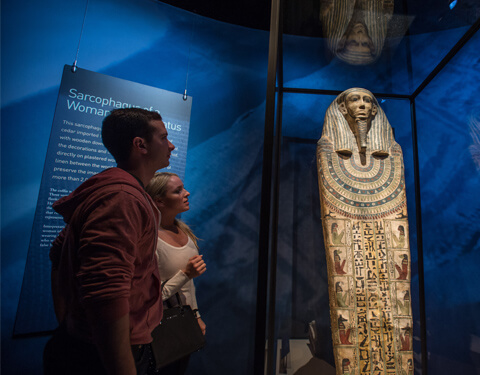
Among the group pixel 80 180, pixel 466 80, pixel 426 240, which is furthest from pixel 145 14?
pixel 426 240

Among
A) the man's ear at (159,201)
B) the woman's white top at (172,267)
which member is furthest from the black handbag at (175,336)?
the man's ear at (159,201)

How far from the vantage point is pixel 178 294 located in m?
1.70

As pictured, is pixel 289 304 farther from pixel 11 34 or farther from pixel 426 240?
pixel 11 34

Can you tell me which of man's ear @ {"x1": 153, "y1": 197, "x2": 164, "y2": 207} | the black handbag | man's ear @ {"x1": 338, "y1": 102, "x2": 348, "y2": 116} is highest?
man's ear @ {"x1": 338, "y1": 102, "x2": 348, "y2": 116}

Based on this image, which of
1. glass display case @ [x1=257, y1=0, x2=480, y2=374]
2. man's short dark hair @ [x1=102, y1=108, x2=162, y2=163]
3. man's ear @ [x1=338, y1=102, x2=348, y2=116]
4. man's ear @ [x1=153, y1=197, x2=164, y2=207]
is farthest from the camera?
man's ear @ [x1=338, y1=102, x2=348, y2=116]

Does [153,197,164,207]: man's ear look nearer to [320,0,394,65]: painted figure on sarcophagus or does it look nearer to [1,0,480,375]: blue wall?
[1,0,480,375]: blue wall

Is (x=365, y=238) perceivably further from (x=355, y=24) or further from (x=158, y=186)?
(x=355, y=24)

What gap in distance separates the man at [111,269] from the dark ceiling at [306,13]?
1.74m

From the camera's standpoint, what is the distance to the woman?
168cm

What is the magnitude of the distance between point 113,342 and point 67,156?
59.8 inches

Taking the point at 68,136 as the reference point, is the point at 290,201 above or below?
below

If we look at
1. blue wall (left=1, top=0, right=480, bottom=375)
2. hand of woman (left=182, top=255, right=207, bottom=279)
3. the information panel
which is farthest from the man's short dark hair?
blue wall (left=1, top=0, right=480, bottom=375)

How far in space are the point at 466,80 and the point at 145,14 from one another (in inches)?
107

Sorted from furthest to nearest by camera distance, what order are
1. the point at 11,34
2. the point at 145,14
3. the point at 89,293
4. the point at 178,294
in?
the point at 145,14 → the point at 11,34 → the point at 178,294 → the point at 89,293
